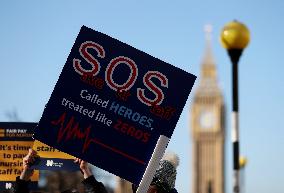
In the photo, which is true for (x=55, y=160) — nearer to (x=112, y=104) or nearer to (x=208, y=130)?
(x=112, y=104)

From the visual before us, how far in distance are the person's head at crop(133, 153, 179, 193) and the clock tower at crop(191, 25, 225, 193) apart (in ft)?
425

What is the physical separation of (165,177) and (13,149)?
323 centimetres

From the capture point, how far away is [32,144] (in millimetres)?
7695

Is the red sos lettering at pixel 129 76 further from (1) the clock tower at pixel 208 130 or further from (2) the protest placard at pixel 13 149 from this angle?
(1) the clock tower at pixel 208 130

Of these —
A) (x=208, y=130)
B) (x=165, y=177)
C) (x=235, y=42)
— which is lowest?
(x=208, y=130)

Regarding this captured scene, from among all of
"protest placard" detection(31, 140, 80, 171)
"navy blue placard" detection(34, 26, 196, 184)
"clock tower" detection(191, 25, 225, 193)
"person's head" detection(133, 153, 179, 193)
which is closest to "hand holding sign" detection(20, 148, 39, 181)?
"navy blue placard" detection(34, 26, 196, 184)

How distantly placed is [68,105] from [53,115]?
0.09 m

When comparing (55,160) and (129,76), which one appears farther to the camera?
(55,160)

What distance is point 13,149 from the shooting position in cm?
764

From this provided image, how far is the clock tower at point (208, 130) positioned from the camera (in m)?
138

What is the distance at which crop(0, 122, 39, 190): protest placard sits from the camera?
756cm

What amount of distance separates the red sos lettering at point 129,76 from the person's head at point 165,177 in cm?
30
